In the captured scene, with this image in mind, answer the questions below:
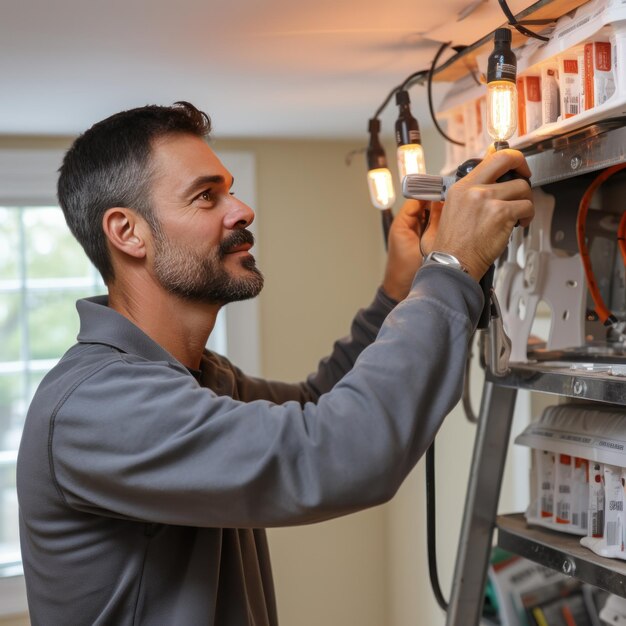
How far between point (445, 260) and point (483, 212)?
2.6 inches

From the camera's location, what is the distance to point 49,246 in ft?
8.68

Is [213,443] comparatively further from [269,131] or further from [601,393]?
[269,131]

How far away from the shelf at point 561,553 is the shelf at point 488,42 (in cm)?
71

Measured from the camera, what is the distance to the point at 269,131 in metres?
2.44

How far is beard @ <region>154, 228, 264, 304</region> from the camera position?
115cm

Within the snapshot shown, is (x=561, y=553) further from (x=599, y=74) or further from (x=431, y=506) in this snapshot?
(x=599, y=74)

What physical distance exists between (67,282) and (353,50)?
1471mm

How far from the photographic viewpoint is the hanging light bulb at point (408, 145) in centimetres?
127

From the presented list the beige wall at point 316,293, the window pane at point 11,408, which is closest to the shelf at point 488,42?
the beige wall at point 316,293

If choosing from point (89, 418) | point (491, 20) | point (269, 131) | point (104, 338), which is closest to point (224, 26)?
point (491, 20)

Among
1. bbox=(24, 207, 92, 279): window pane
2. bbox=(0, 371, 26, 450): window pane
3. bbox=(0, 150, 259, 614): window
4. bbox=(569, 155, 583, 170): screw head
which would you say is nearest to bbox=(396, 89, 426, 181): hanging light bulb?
bbox=(569, 155, 583, 170): screw head

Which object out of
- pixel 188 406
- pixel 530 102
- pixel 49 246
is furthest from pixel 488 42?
pixel 49 246

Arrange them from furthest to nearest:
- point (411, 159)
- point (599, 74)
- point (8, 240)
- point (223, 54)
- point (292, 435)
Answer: point (8, 240) → point (223, 54) → point (411, 159) → point (599, 74) → point (292, 435)

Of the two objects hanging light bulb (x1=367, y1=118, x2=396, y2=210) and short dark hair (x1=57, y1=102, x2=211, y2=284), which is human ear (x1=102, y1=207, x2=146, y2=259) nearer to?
short dark hair (x1=57, y1=102, x2=211, y2=284)
